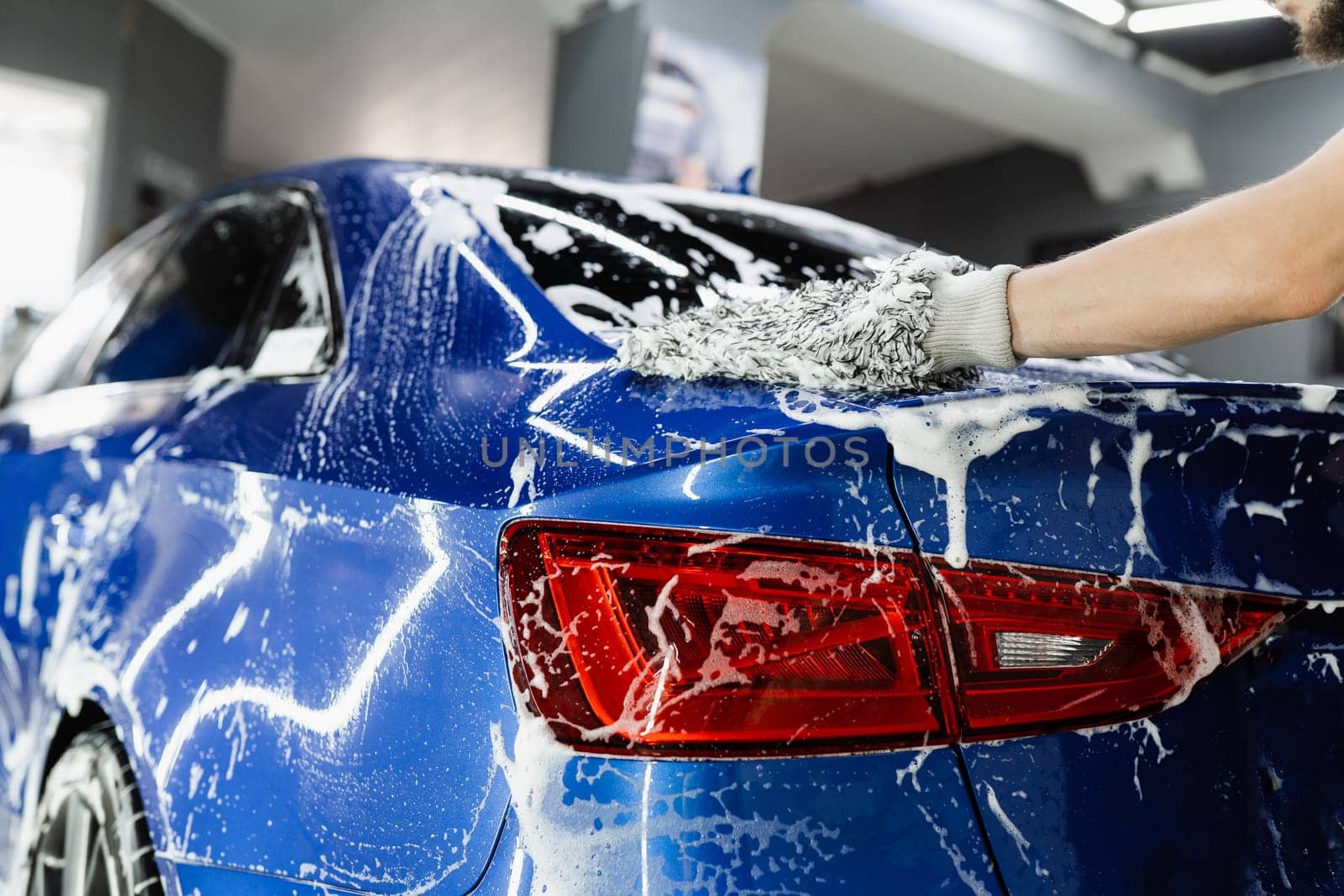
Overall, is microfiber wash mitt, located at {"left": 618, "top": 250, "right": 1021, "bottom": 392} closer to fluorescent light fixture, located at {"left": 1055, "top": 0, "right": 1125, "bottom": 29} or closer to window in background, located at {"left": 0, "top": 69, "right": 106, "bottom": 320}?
fluorescent light fixture, located at {"left": 1055, "top": 0, "right": 1125, "bottom": 29}

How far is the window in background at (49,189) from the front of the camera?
740cm

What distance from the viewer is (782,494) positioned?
0.72 m

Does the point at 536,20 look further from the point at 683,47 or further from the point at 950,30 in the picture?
the point at 950,30

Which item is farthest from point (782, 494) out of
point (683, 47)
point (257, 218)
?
point (683, 47)

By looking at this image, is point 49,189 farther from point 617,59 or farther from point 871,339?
point 871,339

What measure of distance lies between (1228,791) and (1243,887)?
0.22 feet

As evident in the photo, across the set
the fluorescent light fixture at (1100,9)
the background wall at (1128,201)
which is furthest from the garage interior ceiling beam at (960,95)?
the fluorescent light fixture at (1100,9)

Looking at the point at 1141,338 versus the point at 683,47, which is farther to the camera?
the point at 683,47

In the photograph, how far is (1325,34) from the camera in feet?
3.38

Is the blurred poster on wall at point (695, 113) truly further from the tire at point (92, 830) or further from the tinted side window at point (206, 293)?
the tire at point (92, 830)

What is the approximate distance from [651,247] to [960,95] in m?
7.49

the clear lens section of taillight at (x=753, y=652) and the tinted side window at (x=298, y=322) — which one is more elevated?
the tinted side window at (x=298, y=322)

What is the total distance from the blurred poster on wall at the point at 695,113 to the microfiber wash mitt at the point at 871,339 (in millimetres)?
5105

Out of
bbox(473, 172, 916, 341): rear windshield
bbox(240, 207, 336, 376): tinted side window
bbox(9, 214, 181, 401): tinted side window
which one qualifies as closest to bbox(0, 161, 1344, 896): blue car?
bbox(473, 172, 916, 341): rear windshield
